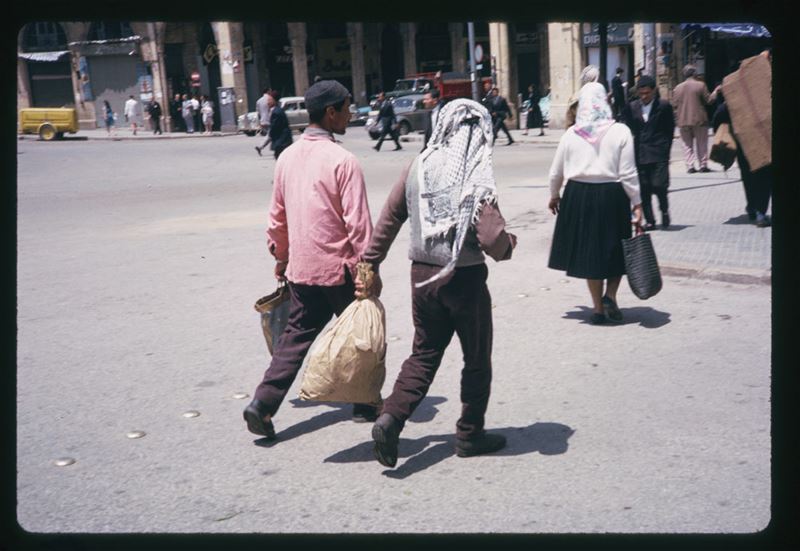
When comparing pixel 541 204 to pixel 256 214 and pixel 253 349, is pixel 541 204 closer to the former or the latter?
pixel 256 214

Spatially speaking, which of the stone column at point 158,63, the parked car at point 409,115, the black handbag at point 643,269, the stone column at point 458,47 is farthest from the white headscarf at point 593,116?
the stone column at point 458,47

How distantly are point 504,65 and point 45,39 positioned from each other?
24.3 meters

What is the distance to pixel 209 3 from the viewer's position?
280 cm

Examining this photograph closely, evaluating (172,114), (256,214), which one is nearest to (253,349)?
(256,214)

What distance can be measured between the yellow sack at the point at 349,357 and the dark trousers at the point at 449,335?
0.18m

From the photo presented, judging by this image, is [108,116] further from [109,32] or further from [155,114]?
[109,32]

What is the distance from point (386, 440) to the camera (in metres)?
4.25

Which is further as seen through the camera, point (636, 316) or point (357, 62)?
point (357, 62)

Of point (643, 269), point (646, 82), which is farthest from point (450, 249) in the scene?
point (646, 82)

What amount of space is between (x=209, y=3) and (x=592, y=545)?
2.38 m

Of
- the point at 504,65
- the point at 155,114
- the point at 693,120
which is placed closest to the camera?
the point at 693,120

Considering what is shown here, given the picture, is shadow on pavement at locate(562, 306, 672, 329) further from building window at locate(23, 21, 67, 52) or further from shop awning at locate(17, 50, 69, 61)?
building window at locate(23, 21, 67, 52)

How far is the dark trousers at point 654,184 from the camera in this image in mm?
10250

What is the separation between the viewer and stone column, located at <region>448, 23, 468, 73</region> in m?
48.1
